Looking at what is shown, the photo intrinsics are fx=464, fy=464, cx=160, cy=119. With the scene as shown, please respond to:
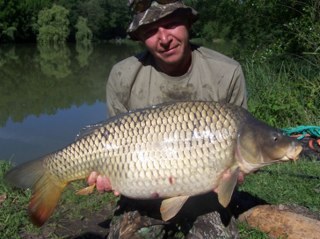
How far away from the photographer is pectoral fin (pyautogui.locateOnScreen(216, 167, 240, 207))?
1688mm

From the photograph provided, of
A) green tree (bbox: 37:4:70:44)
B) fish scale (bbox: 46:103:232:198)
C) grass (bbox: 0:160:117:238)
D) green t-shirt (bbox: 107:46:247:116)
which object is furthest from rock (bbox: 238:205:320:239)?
green tree (bbox: 37:4:70:44)

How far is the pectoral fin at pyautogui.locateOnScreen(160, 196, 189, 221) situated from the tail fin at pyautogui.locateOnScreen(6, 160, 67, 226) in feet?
1.33

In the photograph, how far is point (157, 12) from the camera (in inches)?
Answer: 78.2

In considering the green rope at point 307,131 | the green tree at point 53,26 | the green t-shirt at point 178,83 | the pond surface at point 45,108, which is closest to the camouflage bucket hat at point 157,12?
the green t-shirt at point 178,83

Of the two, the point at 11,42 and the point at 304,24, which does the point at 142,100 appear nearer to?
the point at 304,24

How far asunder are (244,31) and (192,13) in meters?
6.81

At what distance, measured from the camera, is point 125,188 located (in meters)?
1.76

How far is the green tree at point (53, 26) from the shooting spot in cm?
3522

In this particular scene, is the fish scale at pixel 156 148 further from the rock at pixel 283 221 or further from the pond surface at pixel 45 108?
the pond surface at pixel 45 108

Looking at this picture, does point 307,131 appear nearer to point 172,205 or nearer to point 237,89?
point 237,89

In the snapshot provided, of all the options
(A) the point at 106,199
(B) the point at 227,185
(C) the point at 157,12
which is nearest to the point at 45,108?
(A) the point at 106,199

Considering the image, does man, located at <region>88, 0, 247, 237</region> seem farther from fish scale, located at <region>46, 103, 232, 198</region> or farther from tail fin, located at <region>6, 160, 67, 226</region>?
tail fin, located at <region>6, 160, 67, 226</region>

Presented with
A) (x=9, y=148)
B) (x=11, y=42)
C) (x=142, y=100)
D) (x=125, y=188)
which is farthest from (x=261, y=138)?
(x=11, y=42)

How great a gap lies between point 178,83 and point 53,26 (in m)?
35.3
